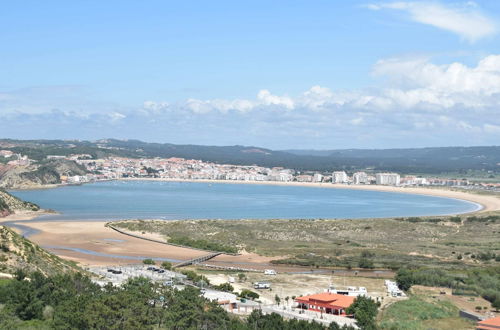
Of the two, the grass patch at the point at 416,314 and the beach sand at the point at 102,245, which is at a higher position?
the grass patch at the point at 416,314

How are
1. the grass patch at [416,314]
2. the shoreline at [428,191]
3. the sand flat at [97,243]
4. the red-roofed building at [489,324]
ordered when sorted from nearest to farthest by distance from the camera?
the red-roofed building at [489,324]
the grass patch at [416,314]
the sand flat at [97,243]
the shoreline at [428,191]

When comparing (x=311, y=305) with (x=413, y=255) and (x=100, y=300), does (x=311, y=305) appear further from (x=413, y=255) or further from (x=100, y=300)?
(x=413, y=255)

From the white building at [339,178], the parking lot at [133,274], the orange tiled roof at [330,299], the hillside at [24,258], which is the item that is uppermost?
the white building at [339,178]

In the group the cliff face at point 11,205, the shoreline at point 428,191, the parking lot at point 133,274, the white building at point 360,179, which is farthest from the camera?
the white building at point 360,179

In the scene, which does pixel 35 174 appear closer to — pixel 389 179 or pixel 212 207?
pixel 212 207

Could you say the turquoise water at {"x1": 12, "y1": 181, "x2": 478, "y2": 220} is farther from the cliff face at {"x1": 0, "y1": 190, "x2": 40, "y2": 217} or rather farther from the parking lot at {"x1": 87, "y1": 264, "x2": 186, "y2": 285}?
the parking lot at {"x1": 87, "y1": 264, "x2": 186, "y2": 285}

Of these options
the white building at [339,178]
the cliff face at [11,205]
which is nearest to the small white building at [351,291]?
the cliff face at [11,205]

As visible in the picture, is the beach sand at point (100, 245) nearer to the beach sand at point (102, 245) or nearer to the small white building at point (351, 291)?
the beach sand at point (102, 245)

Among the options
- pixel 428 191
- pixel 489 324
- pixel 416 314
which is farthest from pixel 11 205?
pixel 428 191

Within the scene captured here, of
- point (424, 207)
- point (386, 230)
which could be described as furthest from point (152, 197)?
point (386, 230)
